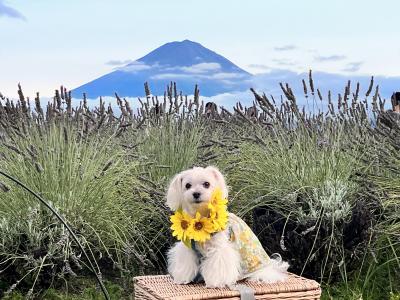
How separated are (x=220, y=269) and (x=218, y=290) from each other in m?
0.10

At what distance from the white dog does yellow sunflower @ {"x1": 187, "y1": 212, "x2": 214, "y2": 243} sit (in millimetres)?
61

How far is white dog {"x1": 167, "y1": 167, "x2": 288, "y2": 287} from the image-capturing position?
356 centimetres

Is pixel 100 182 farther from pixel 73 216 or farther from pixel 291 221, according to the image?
pixel 291 221

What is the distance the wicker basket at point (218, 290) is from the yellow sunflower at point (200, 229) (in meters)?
0.26

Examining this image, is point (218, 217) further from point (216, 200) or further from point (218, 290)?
point (218, 290)

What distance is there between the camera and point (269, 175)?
4.84 meters

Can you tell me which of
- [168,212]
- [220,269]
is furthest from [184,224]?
[168,212]

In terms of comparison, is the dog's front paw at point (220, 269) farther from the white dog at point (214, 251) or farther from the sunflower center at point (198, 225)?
the sunflower center at point (198, 225)

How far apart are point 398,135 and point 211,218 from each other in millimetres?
1977

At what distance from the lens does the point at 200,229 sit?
3588mm

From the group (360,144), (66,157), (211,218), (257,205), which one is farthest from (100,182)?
(360,144)

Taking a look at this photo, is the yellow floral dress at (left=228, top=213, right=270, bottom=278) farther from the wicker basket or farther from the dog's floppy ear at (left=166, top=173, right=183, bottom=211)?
the dog's floppy ear at (left=166, top=173, right=183, bottom=211)

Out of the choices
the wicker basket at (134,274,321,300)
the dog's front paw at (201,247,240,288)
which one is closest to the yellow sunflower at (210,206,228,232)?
the dog's front paw at (201,247,240,288)

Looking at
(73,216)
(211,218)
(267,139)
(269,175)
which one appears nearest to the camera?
(211,218)
